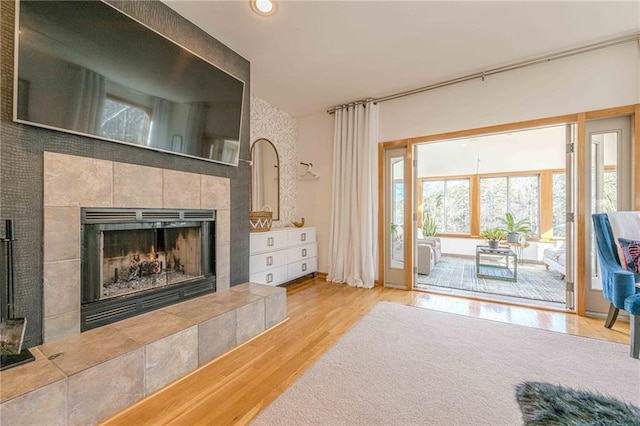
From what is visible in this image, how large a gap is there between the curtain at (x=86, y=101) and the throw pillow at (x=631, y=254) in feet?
13.2

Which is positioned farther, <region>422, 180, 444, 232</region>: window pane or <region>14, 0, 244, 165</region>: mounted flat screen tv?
<region>422, 180, 444, 232</region>: window pane

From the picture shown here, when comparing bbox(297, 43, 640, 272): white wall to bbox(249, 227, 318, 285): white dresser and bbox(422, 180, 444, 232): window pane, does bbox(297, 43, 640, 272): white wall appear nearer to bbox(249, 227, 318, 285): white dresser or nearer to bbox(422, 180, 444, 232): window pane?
bbox(249, 227, 318, 285): white dresser

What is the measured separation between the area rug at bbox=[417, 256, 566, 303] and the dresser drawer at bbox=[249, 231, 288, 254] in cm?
201

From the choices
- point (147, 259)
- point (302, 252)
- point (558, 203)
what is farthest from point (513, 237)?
point (147, 259)

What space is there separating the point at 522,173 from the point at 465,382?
612 cm

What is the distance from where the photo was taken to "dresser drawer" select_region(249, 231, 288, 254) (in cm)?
300

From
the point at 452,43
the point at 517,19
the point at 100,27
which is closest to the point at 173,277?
the point at 100,27

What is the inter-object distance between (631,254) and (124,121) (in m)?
3.97

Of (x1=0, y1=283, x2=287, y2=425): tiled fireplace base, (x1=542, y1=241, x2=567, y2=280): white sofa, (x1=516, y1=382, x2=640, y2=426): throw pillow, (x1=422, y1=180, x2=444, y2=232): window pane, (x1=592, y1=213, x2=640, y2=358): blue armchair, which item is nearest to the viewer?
(x1=0, y1=283, x2=287, y2=425): tiled fireplace base

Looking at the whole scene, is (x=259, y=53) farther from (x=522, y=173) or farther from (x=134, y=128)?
(x=522, y=173)

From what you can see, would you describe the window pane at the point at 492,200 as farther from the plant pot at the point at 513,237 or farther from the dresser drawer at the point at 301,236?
the dresser drawer at the point at 301,236

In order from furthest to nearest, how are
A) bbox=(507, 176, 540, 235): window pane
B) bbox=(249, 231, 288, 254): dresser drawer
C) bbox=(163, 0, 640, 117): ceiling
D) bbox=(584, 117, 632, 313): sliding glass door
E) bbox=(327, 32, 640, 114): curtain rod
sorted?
bbox=(507, 176, 540, 235): window pane, bbox=(249, 231, 288, 254): dresser drawer, bbox=(584, 117, 632, 313): sliding glass door, bbox=(327, 32, 640, 114): curtain rod, bbox=(163, 0, 640, 117): ceiling

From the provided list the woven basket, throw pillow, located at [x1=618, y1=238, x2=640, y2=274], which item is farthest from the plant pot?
the woven basket

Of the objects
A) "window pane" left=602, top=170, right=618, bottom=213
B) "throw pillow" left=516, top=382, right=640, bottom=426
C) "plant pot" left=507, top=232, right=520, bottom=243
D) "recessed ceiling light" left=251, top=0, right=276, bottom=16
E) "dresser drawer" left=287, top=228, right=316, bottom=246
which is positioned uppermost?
"recessed ceiling light" left=251, top=0, right=276, bottom=16
